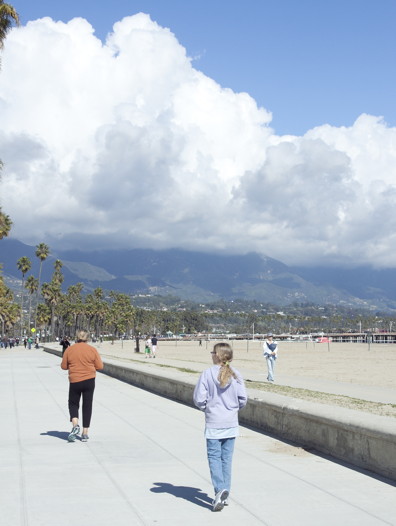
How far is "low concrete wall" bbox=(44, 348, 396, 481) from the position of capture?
265 inches

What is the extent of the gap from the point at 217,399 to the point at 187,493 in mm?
1021

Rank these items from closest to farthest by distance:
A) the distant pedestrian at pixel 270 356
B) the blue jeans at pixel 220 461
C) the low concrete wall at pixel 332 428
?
the blue jeans at pixel 220 461 → the low concrete wall at pixel 332 428 → the distant pedestrian at pixel 270 356

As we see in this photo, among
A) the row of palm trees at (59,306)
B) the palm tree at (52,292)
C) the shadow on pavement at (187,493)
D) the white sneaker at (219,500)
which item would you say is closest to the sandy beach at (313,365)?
the shadow on pavement at (187,493)

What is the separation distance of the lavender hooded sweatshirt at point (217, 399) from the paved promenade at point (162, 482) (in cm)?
71

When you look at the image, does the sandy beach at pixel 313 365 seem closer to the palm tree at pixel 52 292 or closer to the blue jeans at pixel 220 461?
the blue jeans at pixel 220 461

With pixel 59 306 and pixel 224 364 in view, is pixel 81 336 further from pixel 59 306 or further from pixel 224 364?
pixel 59 306

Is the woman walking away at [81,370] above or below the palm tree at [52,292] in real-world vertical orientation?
below

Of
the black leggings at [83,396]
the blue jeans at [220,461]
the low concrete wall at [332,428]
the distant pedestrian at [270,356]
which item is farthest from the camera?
the distant pedestrian at [270,356]

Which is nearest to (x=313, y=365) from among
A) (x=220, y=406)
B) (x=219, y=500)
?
(x=220, y=406)

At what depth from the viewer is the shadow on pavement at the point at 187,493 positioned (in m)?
5.79

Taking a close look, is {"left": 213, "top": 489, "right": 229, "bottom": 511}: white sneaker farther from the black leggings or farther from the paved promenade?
the black leggings

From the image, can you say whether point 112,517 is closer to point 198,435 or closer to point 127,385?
point 198,435

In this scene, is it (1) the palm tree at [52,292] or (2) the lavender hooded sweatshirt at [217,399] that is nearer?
(2) the lavender hooded sweatshirt at [217,399]

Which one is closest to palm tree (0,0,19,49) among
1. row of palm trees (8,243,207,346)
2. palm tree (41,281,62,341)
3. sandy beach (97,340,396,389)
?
sandy beach (97,340,396,389)
